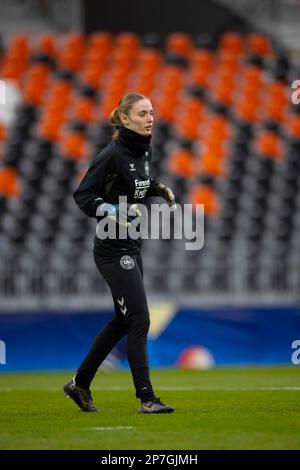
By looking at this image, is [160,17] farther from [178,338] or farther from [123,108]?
[123,108]

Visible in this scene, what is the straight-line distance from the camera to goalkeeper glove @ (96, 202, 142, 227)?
274 inches

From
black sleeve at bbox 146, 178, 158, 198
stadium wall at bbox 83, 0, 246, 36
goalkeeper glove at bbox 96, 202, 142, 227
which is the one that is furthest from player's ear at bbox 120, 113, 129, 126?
stadium wall at bbox 83, 0, 246, 36

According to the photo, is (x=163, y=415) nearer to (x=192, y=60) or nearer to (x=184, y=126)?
(x=184, y=126)

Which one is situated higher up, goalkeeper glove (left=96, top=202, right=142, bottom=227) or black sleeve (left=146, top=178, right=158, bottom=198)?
black sleeve (left=146, top=178, right=158, bottom=198)

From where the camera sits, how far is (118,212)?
275 inches

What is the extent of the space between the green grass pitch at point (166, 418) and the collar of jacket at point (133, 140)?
72.1 inches

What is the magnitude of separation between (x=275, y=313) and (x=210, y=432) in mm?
9032

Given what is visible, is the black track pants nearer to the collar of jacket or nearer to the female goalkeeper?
the female goalkeeper

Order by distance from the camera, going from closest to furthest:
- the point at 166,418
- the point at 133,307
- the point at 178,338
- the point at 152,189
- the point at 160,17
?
the point at 166,418, the point at 133,307, the point at 152,189, the point at 178,338, the point at 160,17

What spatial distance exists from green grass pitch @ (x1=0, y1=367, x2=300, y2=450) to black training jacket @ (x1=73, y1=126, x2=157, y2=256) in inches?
46.5

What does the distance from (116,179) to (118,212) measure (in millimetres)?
326

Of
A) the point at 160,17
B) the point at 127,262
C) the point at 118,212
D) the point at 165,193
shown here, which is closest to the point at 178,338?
the point at 165,193
